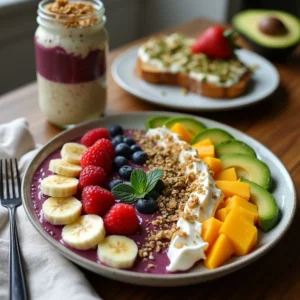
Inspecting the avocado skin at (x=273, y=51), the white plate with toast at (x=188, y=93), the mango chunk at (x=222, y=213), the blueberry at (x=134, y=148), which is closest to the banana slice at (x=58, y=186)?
the blueberry at (x=134, y=148)

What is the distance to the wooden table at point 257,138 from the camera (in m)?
1.01

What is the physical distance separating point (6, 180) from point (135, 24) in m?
2.35

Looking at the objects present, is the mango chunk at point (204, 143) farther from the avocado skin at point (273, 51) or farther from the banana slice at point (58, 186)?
the avocado skin at point (273, 51)

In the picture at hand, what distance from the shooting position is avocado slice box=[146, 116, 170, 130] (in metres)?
1.47

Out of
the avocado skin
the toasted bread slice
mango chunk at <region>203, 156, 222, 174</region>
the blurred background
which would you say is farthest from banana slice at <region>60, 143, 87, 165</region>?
the blurred background

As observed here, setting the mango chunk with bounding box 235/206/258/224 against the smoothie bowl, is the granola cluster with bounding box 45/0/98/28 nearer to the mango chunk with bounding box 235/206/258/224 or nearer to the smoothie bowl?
the smoothie bowl

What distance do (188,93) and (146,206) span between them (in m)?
0.79

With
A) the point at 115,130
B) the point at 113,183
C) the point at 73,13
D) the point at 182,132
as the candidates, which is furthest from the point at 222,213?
the point at 73,13

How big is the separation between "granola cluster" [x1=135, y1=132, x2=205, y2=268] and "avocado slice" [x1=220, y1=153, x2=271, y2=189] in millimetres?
106

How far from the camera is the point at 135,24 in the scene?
3385 mm

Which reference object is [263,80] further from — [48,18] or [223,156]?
[48,18]

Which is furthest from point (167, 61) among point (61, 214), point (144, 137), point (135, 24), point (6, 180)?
point (135, 24)

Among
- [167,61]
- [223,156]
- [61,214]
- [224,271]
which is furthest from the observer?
[167,61]

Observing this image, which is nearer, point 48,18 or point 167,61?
point 48,18
